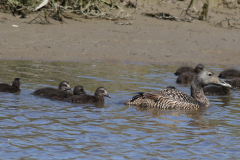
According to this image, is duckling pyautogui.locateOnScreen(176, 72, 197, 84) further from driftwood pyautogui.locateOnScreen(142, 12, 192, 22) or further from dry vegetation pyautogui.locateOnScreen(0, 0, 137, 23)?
driftwood pyautogui.locateOnScreen(142, 12, 192, 22)

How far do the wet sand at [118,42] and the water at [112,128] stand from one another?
14.2ft

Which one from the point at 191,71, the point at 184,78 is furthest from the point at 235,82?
the point at 191,71

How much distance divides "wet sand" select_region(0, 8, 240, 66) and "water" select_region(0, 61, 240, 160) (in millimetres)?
4330

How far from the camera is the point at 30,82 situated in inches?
497

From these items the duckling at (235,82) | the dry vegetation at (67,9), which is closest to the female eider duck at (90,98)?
the duckling at (235,82)

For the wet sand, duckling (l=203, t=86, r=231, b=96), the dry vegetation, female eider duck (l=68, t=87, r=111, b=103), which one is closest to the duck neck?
duckling (l=203, t=86, r=231, b=96)

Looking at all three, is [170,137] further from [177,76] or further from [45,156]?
[177,76]

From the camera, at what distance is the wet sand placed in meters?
17.3

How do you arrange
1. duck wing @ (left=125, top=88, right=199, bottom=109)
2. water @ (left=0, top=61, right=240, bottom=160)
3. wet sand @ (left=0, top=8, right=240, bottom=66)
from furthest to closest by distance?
wet sand @ (left=0, top=8, right=240, bottom=66), duck wing @ (left=125, top=88, right=199, bottom=109), water @ (left=0, top=61, right=240, bottom=160)

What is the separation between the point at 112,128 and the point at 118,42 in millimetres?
10460

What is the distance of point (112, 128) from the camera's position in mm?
8219

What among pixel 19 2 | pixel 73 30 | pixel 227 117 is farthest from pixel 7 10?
pixel 227 117

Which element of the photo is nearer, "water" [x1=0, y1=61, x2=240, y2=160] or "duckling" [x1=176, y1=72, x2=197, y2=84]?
"water" [x1=0, y1=61, x2=240, y2=160]

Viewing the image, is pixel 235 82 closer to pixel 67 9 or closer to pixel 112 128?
pixel 112 128
